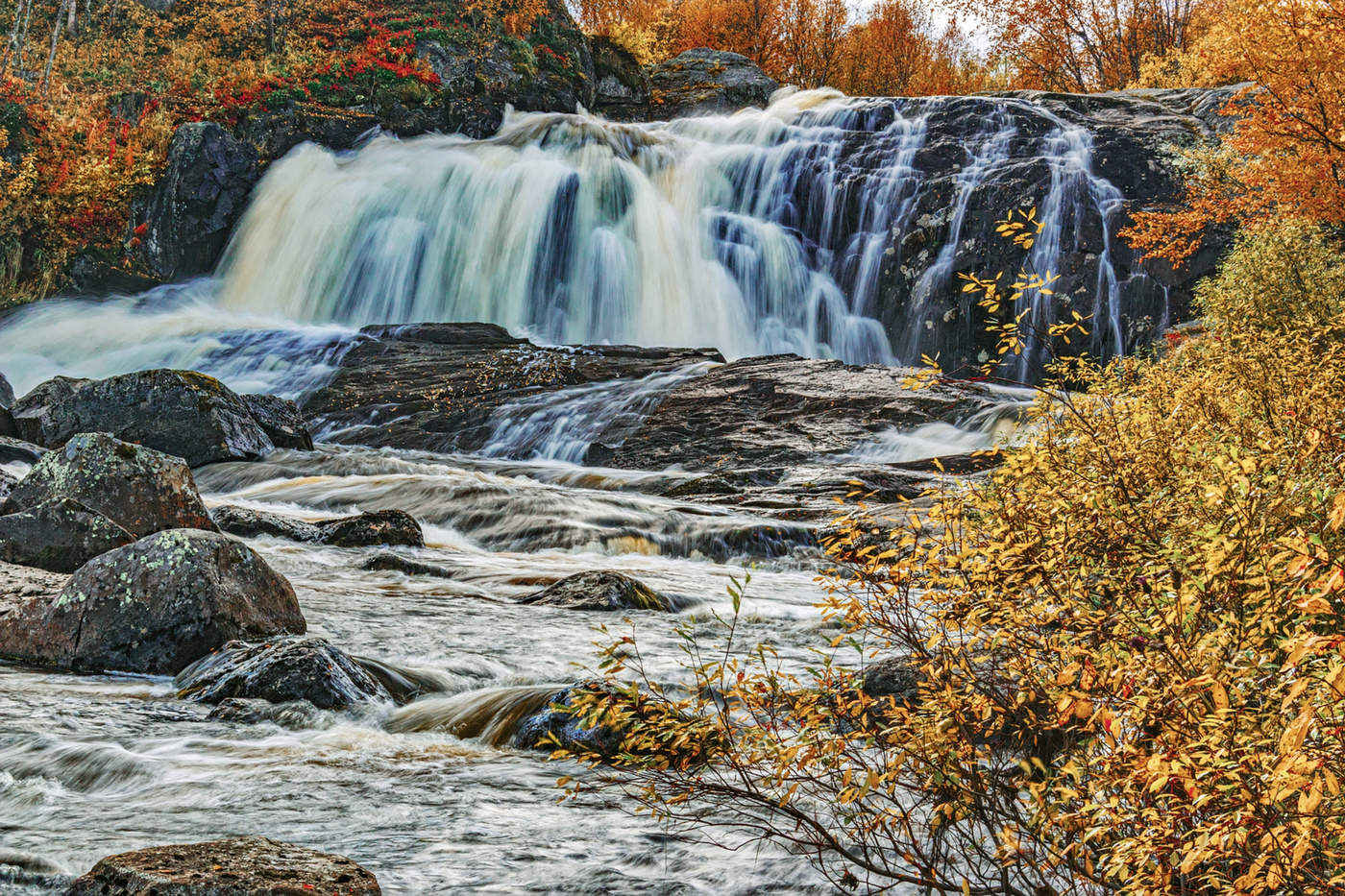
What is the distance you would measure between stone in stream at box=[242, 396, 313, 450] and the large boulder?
10.9 m

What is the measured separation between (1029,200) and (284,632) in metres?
19.9

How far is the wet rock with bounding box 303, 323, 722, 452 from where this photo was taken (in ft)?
54.5

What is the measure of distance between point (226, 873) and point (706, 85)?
3274cm

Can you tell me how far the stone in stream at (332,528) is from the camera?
9992mm

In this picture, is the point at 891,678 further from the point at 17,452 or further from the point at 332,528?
the point at 17,452

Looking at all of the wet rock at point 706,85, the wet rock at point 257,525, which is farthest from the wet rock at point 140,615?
the wet rock at point 706,85

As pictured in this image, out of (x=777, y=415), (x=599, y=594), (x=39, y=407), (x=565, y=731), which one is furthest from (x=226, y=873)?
(x=39, y=407)

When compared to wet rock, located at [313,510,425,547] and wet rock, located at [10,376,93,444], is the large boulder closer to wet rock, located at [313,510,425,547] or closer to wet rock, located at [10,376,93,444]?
wet rock, located at [10,376,93,444]

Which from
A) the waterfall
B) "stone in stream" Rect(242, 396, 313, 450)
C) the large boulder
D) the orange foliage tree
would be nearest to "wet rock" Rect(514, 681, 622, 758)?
"stone in stream" Rect(242, 396, 313, 450)

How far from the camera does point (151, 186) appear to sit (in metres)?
25.1

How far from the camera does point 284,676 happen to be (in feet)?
16.8

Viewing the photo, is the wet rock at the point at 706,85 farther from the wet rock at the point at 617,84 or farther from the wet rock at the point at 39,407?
the wet rock at the point at 39,407

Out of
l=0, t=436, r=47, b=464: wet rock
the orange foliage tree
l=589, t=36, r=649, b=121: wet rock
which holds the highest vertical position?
l=589, t=36, r=649, b=121: wet rock

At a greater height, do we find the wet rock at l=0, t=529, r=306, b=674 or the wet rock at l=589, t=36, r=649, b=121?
the wet rock at l=589, t=36, r=649, b=121
